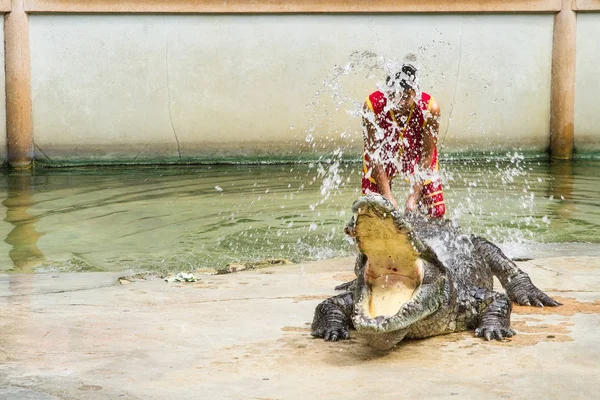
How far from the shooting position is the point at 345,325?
4.50 meters

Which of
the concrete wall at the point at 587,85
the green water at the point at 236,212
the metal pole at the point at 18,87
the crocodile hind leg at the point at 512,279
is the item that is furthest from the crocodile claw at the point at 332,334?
the concrete wall at the point at 587,85

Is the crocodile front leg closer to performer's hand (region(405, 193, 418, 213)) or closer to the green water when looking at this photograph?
performer's hand (region(405, 193, 418, 213))

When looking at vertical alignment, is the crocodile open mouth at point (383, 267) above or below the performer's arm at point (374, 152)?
below

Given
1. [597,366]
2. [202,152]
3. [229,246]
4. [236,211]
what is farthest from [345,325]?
[202,152]

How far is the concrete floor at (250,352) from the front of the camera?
3.51 m

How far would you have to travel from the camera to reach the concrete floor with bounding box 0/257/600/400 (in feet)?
11.5

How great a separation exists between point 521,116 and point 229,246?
686 cm

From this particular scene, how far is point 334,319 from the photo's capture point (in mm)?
4445

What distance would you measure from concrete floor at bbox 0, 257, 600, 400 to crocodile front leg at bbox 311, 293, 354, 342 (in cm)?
7

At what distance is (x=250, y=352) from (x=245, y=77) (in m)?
9.24

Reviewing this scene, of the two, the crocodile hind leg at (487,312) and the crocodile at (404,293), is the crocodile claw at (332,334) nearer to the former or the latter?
the crocodile at (404,293)

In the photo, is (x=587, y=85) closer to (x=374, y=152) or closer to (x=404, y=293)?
(x=374, y=152)

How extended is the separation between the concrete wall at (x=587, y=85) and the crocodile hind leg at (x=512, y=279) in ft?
26.8

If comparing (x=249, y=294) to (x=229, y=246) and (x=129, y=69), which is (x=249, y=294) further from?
(x=129, y=69)
